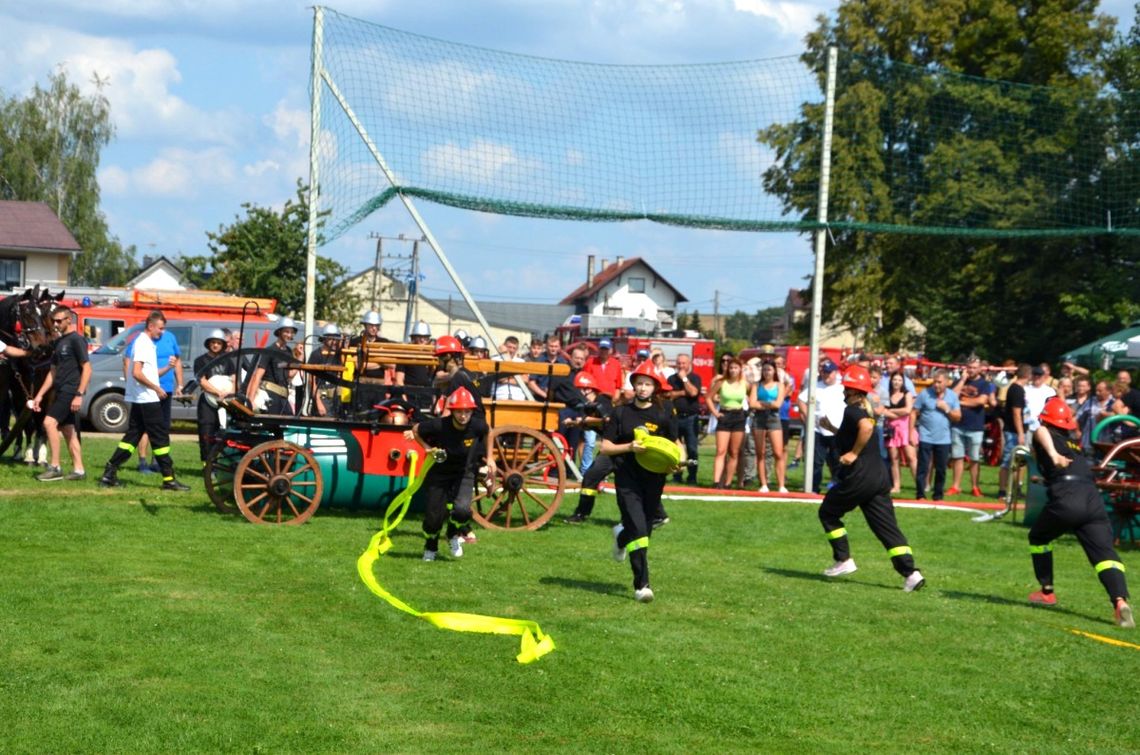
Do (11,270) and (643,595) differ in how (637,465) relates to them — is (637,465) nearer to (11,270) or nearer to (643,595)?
(643,595)

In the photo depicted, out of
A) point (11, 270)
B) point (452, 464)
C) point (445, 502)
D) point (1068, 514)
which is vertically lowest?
point (445, 502)

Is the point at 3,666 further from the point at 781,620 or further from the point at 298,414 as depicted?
the point at 298,414

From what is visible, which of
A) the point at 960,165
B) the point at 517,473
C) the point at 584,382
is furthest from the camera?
the point at 960,165

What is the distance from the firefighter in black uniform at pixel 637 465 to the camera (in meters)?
10.5

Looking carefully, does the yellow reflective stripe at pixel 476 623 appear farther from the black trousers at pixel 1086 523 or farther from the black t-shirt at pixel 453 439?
the black trousers at pixel 1086 523

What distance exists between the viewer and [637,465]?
10867 millimetres

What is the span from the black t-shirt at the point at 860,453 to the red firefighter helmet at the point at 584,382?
16.1 ft

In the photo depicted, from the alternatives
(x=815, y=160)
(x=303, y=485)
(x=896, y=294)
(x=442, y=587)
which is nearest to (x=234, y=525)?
Result: (x=303, y=485)

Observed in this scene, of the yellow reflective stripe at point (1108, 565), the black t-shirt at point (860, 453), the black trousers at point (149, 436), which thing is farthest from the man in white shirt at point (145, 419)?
the yellow reflective stripe at point (1108, 565)

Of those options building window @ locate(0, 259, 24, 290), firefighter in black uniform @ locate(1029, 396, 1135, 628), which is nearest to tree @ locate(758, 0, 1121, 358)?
firefighter in black uniform @ locate(1029, 396, 1135, 628)

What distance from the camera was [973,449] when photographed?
20.8 meters

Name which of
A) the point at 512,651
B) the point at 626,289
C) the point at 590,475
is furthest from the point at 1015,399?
the point at 626,289

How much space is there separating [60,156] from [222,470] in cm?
5689

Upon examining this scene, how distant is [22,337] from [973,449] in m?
13.0
